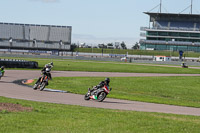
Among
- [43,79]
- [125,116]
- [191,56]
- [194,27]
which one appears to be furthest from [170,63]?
[125,116]

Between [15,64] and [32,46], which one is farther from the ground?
[32,46]

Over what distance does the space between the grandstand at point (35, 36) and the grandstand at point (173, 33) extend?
29077 millimetres

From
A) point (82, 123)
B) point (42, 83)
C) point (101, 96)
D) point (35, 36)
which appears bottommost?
point (101, 96)

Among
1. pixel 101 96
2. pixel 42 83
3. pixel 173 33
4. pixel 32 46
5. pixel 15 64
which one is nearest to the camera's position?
pixel 101 96

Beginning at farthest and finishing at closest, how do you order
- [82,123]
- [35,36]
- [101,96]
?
1. [35,36]
2. [101,96]
3. [82,123]

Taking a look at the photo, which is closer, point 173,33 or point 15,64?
point 15,64

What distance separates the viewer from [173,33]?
143 meters

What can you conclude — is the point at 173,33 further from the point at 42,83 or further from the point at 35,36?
the point at 42,83

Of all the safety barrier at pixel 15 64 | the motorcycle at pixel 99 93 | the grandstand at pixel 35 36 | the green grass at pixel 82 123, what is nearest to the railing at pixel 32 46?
the grandstand at pixel 35 36

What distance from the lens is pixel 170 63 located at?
90.5 m

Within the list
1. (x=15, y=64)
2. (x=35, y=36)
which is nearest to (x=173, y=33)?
(x=35, y=36)

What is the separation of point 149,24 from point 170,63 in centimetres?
5901

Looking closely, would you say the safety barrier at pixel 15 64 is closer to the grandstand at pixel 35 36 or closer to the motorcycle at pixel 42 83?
the motorcycle at pixel 42 83

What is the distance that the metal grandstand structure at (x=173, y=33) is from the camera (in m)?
142
